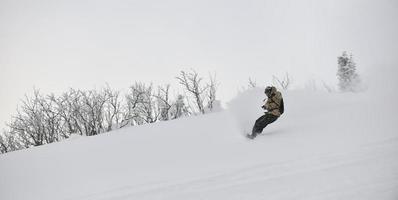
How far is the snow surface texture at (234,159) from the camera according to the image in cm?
570

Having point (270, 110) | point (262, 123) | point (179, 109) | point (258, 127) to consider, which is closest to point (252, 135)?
point (258, 127)

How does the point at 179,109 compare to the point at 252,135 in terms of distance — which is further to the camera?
the point at 179,109

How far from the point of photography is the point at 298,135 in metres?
8.98

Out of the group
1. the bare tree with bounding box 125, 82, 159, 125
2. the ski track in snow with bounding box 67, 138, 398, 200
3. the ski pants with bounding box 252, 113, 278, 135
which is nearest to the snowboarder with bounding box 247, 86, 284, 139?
the ski pants with bounding box 252, 113, 278, 135

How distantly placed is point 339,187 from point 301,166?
→ 126 cm

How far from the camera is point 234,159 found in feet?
25.4

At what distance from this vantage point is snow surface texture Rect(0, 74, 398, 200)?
570 cm

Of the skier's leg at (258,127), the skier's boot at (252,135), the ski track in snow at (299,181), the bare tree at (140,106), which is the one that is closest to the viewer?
the ski track in snow at (299,181)

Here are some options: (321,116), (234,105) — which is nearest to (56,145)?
(234,105)

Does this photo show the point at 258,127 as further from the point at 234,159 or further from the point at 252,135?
the point at 234,159

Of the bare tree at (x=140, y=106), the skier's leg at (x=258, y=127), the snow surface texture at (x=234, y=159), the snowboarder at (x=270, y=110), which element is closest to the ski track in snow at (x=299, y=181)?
the snow surface texture at (x=234, y=159)

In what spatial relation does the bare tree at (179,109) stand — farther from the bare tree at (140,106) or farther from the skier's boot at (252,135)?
the skier's boot at (252,135)

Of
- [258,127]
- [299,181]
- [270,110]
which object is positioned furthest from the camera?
[270,110]

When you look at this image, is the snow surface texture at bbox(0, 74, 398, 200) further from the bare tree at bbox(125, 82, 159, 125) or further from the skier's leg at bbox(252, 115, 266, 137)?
the bare tree at bbox(125, 82, 159, 125)
